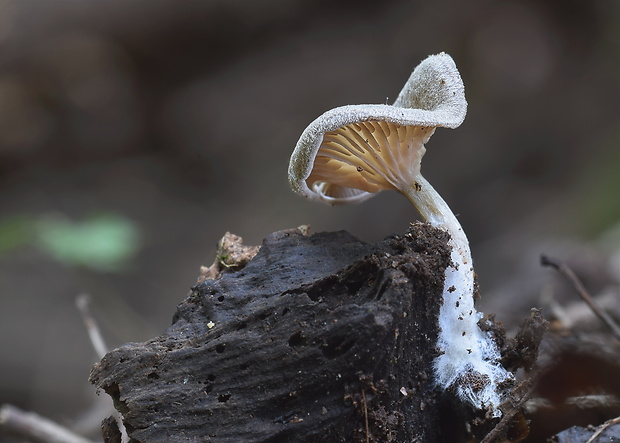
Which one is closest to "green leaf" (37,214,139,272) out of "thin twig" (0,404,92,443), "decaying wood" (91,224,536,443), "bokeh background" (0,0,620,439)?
"bokeh background" (0,0,620,439)

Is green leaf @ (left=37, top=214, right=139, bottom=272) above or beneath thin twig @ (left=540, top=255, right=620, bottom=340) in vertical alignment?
above

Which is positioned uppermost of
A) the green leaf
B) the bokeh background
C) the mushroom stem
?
the bokeh background

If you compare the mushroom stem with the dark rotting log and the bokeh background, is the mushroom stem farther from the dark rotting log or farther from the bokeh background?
the bokeh background

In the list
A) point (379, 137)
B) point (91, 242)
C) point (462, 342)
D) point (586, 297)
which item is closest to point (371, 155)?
point (379, 137)

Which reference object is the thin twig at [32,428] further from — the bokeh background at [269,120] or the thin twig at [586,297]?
the bokeh background at [269,120]

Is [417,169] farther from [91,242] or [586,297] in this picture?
[91,242]

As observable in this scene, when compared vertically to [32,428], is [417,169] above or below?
below

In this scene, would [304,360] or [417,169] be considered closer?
[304,360]
